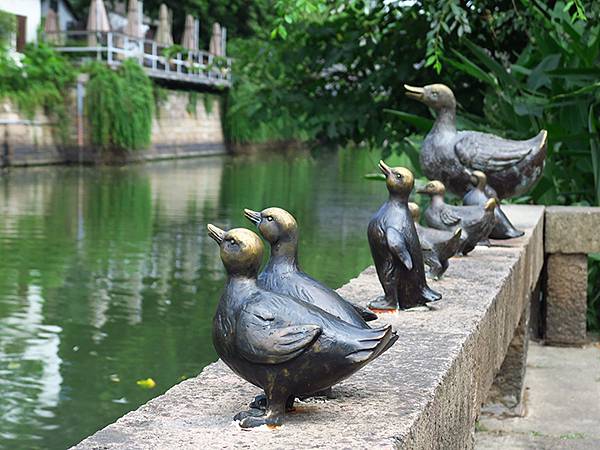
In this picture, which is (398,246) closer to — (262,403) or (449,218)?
(449,218)

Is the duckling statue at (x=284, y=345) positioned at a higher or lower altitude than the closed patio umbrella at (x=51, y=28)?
lower

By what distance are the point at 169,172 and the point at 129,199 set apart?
7862mm

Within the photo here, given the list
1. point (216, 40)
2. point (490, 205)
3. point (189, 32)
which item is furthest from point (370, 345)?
point (216, 40)

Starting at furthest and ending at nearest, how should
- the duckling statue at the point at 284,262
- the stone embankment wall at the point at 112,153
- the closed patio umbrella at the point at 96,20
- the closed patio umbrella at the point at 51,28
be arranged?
1. the closed patio umbrella at the point at 51,28
2. the closed patio umbrella at the point at 96,20
3. the stone embankment wall at the point at 112,153
4. the duckling statue at the point at 284,262

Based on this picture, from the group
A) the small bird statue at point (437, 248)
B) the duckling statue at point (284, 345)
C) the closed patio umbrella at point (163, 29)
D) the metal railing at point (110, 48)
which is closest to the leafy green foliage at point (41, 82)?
the metal railing at point (110, 48)

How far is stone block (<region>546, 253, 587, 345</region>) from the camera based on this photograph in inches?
237

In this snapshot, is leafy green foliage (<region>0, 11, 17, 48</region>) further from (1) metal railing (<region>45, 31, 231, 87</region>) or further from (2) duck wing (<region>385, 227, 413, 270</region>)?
(2) duck wing (<region>385, 227, 413, 270</region>)

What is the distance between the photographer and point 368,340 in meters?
2.01

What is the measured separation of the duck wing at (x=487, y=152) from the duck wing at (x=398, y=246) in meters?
1.79

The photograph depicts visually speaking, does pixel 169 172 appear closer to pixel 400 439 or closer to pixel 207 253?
pixel 207 253

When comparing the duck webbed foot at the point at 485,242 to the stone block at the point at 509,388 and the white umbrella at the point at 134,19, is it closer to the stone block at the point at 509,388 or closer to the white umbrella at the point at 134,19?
the stone block at the point at 509,388

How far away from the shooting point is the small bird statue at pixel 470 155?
16.1 ft

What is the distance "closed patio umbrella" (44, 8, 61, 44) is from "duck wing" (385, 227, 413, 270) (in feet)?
92.9

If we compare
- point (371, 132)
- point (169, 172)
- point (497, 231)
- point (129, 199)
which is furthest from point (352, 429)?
point (169, 172)
